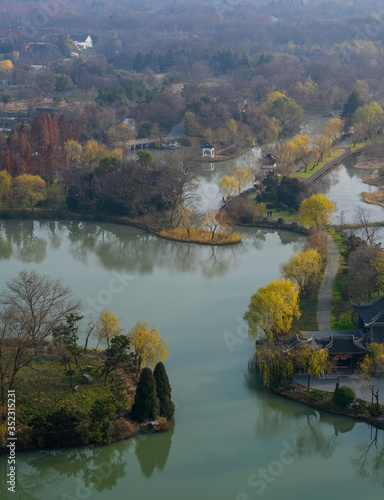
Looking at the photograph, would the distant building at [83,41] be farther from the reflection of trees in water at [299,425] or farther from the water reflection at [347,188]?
the reflection of trees in water at [299,425]

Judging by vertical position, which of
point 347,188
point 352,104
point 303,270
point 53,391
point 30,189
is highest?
point 352,104

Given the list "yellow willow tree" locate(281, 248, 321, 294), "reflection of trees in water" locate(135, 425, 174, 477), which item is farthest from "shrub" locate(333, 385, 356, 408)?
"yellow willow tree" locate(281, 248, 321, 294)

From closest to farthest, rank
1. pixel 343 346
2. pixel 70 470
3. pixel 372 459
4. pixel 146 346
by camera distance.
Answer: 1. pixel 70 470
2. pixel 372 459
3. pixel 146 346
4. pixel 343 346

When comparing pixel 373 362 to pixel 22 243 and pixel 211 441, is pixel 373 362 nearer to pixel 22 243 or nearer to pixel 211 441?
pixel 211 441

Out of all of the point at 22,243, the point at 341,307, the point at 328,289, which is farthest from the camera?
the point at 22,243

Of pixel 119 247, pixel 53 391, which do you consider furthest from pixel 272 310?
pixel 119 247

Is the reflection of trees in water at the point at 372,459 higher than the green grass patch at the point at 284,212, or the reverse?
the green grass patch at the point at 284,212

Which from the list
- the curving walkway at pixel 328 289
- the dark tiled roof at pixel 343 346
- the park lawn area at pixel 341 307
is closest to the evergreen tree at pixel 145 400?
the dark tiled roof at pixel 343 346
